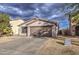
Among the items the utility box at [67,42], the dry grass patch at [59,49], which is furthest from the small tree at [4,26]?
the utility box at [67,42]

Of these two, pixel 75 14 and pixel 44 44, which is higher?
pixel 75 14

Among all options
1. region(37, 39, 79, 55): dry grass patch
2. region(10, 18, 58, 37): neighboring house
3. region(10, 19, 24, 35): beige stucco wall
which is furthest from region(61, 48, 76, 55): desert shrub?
region(10, 19, 24, 35): beige stucco wall

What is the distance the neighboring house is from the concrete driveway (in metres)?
0.08

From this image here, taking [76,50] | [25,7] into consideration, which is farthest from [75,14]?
[25,7]

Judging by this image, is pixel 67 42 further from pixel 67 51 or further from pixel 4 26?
pixel 4 26

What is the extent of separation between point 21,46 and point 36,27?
0.33 metres

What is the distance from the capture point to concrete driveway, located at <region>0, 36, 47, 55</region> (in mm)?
3228

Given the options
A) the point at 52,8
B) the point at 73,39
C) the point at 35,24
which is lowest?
the point at 73,39

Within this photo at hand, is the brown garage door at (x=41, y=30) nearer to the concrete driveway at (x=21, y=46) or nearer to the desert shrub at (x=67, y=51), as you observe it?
the concrete driveway at (x=21, y=46)

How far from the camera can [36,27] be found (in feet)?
10.8

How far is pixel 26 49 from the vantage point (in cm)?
324

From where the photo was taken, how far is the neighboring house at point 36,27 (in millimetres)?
3252

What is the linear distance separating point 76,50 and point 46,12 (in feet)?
2.14
